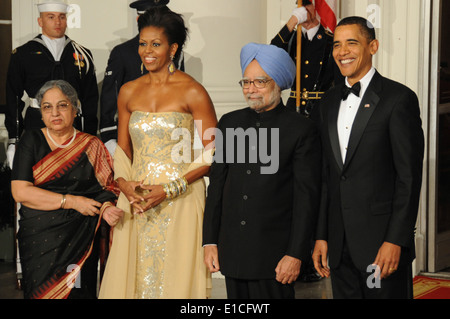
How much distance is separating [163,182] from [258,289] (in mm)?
711

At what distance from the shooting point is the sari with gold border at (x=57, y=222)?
3.55 m

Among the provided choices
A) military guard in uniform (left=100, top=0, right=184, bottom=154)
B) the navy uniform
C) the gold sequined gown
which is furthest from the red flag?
the gold sequined gown

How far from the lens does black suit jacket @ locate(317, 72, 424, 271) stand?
109 inches

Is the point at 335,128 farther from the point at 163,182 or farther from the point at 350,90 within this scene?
the point at 163,182

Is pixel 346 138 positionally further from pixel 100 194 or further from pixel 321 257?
pixel 100 194

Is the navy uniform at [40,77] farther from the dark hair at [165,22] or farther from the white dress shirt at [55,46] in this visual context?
the dark hair at [165,22]

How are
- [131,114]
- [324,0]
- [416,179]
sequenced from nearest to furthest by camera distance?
[416,179], [131,114], [324,0]

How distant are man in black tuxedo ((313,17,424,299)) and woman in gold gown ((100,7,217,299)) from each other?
678mm

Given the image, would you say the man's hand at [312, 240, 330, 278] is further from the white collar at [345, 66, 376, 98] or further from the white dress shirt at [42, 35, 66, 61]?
the white dress shirt at [42, 35, 66, 61]

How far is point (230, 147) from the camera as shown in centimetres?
305

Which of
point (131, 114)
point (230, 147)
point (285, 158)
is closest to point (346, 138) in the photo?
point (285, 158)

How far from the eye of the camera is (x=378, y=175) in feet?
9.27

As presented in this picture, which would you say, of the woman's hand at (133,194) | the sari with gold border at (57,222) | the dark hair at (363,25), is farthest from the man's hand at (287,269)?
the sari with gold border at (57,222)
